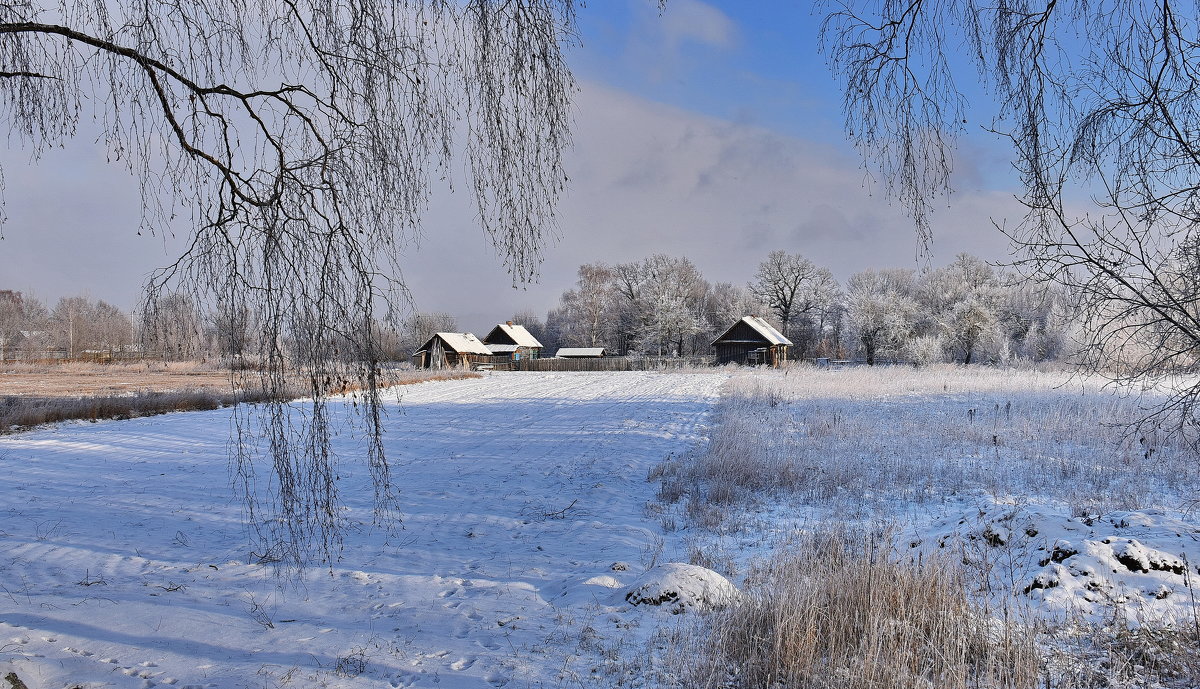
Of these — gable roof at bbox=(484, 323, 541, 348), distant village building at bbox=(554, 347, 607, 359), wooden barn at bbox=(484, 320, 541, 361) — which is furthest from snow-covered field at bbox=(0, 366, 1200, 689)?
gable roof at bbox=(484, 323, 541, 348)

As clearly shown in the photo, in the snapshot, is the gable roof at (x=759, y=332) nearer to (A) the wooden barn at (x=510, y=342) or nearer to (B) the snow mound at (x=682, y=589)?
(A) the wooden barn at (x=510, y=342)

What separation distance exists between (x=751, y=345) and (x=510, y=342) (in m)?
26.0

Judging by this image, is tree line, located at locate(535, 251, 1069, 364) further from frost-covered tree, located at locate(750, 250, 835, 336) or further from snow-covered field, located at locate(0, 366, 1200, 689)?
snow-covered field, located at locate(0, 366, 1200, 689)

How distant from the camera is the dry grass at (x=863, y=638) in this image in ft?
9.94

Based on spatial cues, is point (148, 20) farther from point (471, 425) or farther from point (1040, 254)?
point (471, 425)

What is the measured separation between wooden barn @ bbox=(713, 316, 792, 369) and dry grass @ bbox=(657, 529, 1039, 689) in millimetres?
42531

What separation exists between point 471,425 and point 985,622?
1331 centimetres

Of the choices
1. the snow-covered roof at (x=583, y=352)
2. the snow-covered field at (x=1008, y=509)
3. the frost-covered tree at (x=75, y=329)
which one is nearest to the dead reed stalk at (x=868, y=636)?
the snow-covered field at (x=1008, y=509)

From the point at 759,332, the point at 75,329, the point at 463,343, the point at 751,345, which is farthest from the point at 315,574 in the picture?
the point at 75,329

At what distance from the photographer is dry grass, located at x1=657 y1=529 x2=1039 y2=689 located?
3029mm

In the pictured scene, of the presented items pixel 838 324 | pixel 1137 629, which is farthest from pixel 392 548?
pixel 838 324

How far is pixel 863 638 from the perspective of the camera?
3.17m

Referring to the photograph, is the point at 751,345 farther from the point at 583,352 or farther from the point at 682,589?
the point at 682,589

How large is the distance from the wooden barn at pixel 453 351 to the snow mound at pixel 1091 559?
152 feet
